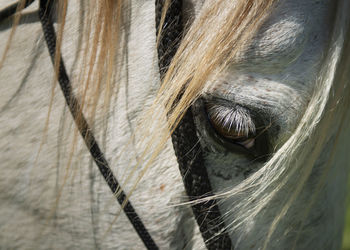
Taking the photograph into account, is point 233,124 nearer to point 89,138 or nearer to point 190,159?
point 190,159

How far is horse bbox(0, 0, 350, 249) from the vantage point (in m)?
0.60

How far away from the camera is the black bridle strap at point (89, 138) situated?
69cm

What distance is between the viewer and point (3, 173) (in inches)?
29.1

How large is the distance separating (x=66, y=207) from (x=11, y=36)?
12.6 inches

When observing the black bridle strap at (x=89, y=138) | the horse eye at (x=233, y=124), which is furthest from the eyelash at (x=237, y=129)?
the black bridle strap at (x=89, y=138)

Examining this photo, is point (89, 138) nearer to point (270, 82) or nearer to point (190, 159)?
point (190, 159)

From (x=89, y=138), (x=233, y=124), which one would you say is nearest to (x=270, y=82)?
(x=233, y=124)

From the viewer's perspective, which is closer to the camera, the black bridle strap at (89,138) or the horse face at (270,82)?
the horse face at (270,82)

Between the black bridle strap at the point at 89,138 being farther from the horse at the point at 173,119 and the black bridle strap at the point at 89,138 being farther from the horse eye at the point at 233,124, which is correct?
the horse eye at the point at 233,124

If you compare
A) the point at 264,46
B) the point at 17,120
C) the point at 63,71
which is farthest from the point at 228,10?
the point at 17,120

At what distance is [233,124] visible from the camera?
627mm

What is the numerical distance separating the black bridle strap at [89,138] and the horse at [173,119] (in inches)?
0.4

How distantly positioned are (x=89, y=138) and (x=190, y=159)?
18 centimetres

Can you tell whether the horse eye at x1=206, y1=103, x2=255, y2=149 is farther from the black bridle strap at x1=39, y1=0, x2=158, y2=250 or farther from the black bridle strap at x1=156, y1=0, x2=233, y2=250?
the black bridle strap at x1=39, y1=0, x2=158, y2=250
